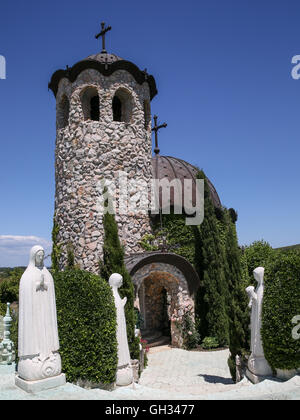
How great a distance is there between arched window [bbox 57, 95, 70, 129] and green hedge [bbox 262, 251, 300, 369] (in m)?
11.1

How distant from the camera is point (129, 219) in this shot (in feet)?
45.1

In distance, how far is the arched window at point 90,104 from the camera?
14.1 m

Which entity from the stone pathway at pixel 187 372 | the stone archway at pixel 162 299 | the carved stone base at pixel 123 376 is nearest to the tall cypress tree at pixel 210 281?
the stone archway at pixel 162 299

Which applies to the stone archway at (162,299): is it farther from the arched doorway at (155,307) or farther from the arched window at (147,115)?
the arched window at (147,115)

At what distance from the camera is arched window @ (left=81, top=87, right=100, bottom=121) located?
1411 centimetres

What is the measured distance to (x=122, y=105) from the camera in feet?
48.6

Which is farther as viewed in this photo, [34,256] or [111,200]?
[111,200]

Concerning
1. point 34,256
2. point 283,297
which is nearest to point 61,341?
point 34,256

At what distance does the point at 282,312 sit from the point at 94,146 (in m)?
9.48

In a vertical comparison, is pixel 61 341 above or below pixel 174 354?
above
